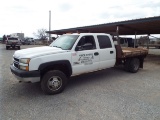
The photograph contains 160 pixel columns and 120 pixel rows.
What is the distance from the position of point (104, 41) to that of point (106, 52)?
18.3 inches

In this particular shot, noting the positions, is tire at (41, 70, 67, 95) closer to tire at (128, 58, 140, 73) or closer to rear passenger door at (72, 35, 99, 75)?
rear passenger door at (72, 35, 99, 75)

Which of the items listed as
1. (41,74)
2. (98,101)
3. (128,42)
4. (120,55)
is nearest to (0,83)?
(41,74)

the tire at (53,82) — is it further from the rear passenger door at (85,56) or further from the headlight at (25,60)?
the headlight at (25,60)

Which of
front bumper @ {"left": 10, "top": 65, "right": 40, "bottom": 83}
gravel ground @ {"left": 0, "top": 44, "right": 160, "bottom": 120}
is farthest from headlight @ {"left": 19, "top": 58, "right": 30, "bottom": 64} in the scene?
gravel ground @ {"left": 0, "top": 44, "right": 160, "bottom": 120}

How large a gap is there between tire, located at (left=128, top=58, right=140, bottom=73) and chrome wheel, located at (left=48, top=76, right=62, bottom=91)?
4151 mm

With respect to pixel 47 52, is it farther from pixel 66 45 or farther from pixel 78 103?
pixel 78 103

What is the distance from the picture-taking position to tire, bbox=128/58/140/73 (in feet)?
25.6

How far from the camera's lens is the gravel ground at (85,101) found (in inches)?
144

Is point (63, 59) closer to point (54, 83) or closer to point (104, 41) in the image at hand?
point (54, 83)

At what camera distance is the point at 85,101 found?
14.5ft

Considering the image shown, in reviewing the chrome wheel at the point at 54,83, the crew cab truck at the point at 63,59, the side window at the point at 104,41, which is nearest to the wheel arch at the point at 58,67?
the crew cab truck at the point at 63,59

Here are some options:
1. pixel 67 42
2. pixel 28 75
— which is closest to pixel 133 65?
pixel 67 42

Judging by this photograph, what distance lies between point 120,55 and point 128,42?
62.4 ft

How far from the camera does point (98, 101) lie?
4.42 metres
